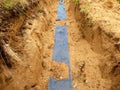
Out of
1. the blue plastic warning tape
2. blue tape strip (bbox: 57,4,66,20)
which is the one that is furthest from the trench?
blue tape strip (bbox: 57,4,66,20)

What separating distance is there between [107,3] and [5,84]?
14.6 feet

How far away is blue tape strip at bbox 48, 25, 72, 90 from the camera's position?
4.55 metres

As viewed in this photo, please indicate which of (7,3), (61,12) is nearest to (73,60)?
(7,3)

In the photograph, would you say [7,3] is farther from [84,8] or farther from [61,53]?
[84,8]

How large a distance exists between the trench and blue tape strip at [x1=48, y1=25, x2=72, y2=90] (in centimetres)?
10

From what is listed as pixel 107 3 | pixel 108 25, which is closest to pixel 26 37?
pixel 108 25

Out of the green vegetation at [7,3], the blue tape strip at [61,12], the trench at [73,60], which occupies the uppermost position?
the green vegetation at [7,3]

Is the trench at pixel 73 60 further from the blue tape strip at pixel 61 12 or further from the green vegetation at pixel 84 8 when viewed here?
the blue tape strip at pixel 61 12

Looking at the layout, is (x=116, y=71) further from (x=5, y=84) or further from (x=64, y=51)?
(x=5, y=84)

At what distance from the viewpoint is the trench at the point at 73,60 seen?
4.31 m

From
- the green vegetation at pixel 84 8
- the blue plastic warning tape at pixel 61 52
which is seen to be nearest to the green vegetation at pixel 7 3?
the blue plastic warning tape at pixel 61 52

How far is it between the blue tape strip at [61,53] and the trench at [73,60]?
0.10 metres

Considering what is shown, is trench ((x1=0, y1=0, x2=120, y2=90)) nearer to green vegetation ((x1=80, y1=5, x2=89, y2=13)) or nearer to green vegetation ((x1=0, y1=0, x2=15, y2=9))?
green vegetation ((x1=80, y1=5, x2=89, y2=13))

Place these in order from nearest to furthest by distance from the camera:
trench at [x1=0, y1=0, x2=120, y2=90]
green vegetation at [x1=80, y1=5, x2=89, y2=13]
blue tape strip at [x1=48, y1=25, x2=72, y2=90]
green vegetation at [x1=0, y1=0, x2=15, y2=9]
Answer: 1. trench at [x1=0, y1=0, x2=120, y2=90]
2. blue tape strip at [x1=48, y1=25, x2=72, y2=90]
3. green vegetation at [x1=0, y1=0, x2=15, y2=9]
4. green vegetation at [x1=80, y1=5, x2=89, y2=13]
